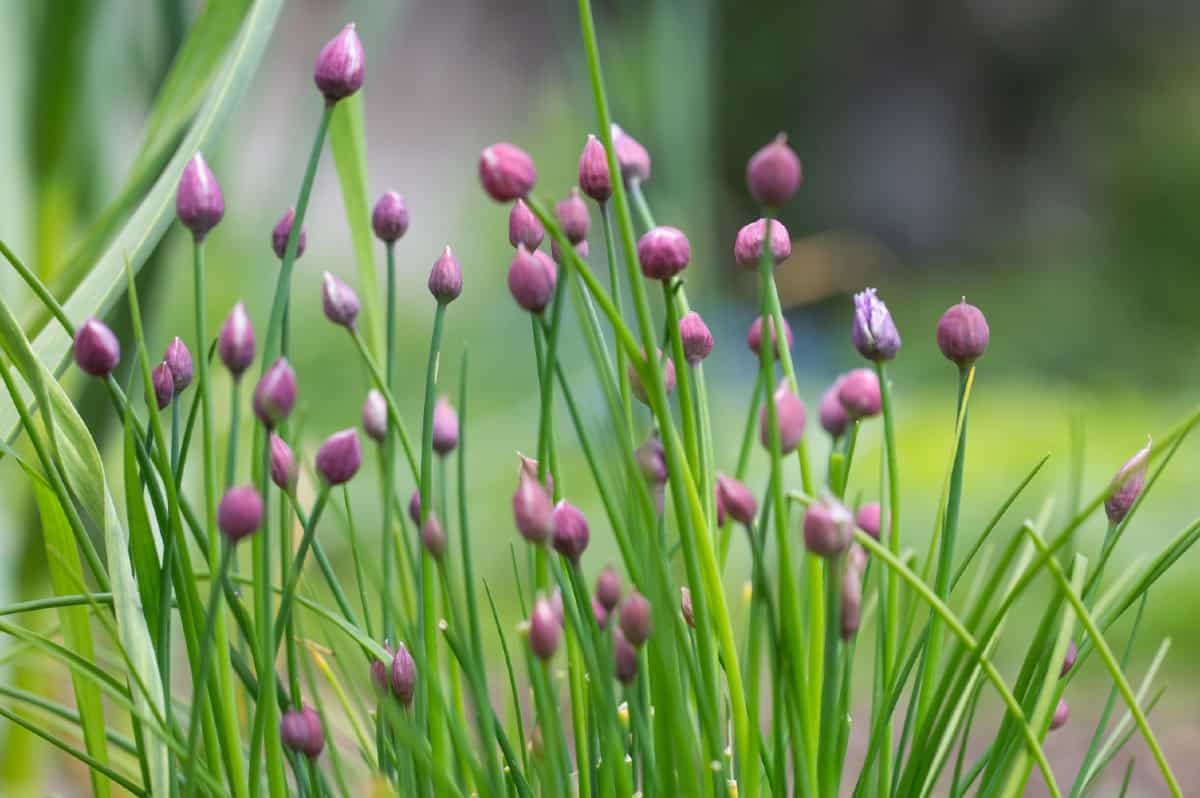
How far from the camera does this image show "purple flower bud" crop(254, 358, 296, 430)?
13.4 inches

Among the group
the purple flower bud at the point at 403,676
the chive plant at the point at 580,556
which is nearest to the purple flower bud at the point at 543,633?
the chive plant at the point at 580,556

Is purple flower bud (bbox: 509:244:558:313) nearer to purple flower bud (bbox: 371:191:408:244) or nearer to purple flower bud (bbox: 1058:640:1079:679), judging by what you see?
purple flower bud (bbox: 371:191:408:244)

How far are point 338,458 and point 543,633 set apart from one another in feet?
0.28

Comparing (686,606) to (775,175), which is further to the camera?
(686,606)

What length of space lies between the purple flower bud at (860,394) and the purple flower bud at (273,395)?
6.5 inches

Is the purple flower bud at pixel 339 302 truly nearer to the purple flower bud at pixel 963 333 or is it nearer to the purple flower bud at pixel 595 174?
the purple flower bud at pixel 595 174

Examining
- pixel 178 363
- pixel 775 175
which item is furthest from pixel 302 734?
pixel 775 175

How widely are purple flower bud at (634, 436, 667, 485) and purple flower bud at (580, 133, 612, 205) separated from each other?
3.4 inches

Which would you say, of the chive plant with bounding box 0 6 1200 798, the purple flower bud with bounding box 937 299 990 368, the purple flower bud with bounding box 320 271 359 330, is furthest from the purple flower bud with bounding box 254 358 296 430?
the purple flower bud with bounding box 937 299 990 368

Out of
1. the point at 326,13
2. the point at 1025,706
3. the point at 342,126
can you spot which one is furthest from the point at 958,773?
the point at 326,13

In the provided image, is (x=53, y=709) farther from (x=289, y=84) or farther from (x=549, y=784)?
(x=289, y=84)

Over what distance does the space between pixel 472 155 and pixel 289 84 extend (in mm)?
727

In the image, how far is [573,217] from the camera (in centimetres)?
40

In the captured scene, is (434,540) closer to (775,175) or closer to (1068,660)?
(775,175)
